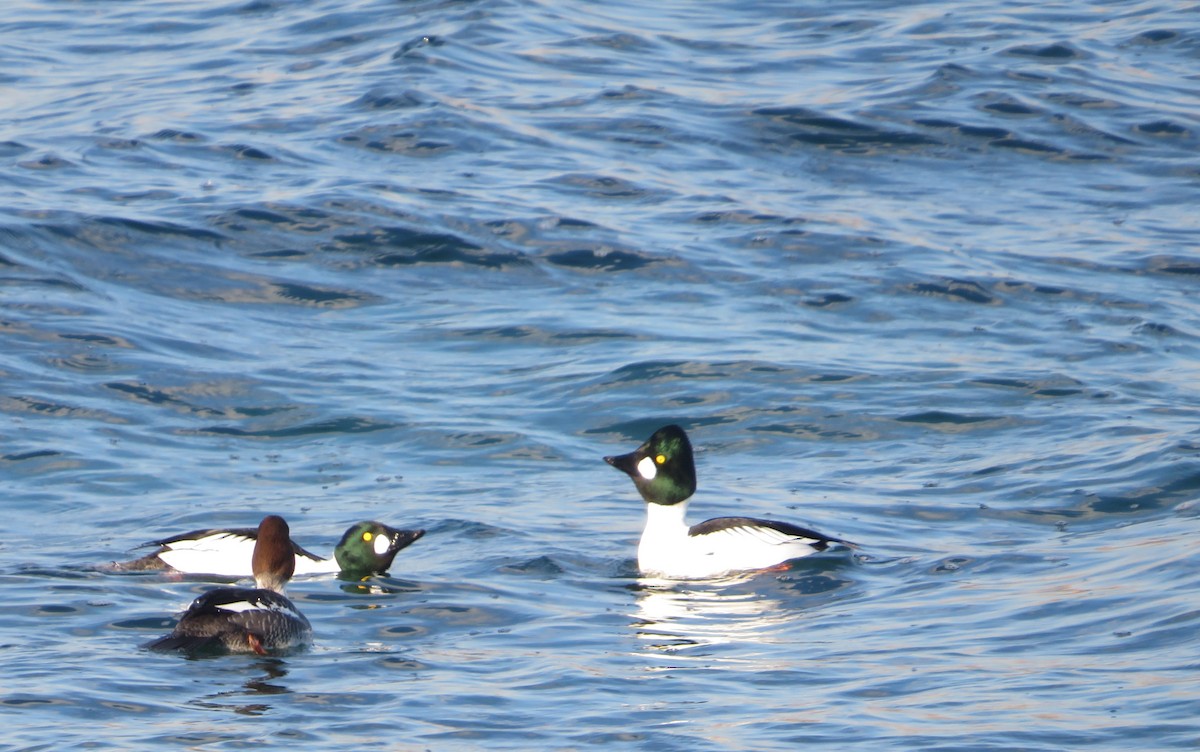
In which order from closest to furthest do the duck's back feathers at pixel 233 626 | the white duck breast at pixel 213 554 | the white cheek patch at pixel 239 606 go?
the duck's back feathers at pixel 233 626 < the white cheek patch at pixel 239 606 < the white duck breast at pixel 213 554

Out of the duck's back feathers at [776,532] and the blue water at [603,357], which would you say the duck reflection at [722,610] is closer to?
the blue water at [603,357]

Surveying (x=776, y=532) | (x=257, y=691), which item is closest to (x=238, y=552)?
(x=257, y=691)

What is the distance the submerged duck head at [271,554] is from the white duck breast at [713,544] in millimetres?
2348

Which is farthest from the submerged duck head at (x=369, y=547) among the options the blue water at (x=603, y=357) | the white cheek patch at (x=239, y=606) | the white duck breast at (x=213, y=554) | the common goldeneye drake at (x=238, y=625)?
the white cheek patch at (x=239, y=606)

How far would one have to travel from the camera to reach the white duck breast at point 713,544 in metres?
11.3

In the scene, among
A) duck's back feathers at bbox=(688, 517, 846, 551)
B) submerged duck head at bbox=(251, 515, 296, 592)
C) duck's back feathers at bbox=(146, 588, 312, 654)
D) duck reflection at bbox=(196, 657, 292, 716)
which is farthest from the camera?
duck's back feathers at bbox=(688, 517, 846, 551)

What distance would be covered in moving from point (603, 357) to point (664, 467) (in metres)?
4.06

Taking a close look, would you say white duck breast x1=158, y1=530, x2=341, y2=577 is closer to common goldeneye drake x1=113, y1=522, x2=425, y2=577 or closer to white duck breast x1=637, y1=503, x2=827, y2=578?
common goldeneye drake x1=113, y1=522, x2=425, y2=577

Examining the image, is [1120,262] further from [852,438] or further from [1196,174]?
[852,438]

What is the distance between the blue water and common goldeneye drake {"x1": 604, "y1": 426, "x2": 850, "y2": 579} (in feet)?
0.70

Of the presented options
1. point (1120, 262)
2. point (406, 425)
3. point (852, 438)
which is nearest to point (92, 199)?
point (406, 425)

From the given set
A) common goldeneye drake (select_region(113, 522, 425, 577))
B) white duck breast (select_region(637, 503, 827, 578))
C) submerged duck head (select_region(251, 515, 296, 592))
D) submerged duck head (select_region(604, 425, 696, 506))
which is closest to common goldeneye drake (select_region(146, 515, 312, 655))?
submerged duck head (select_region(251, 515, 296, 592))

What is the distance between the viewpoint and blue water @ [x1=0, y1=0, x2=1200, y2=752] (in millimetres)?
8625

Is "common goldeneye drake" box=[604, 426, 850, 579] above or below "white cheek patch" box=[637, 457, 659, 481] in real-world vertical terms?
below
